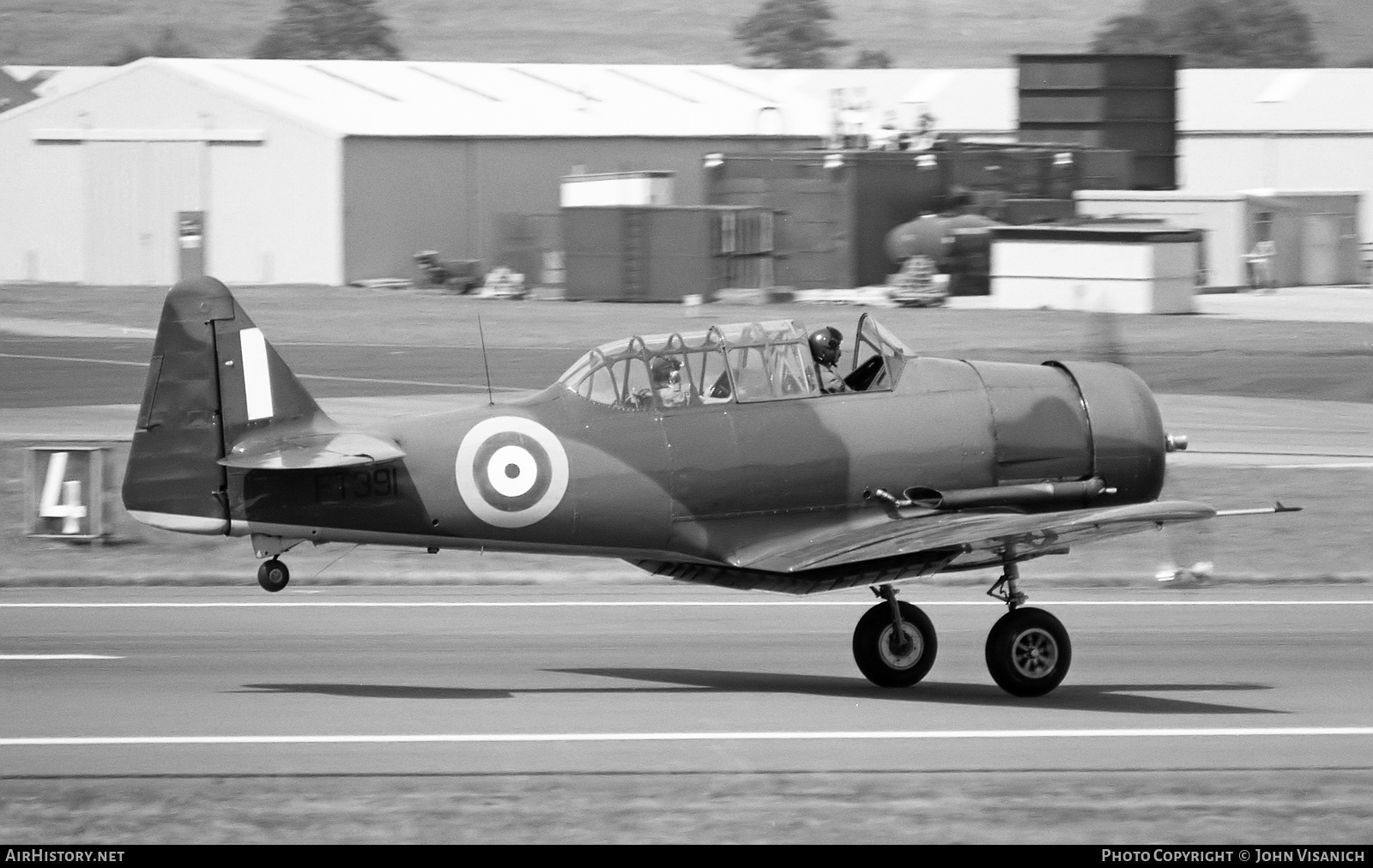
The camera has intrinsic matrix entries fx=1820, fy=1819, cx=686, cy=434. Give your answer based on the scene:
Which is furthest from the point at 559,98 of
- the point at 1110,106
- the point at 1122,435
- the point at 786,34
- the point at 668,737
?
the point at 786,34

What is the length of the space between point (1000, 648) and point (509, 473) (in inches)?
144

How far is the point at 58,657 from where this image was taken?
14.4 m

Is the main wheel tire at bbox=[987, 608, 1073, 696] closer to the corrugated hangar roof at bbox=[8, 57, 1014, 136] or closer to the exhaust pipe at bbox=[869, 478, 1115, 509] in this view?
the exhaust pipe at bbox=[869, 478, 1115, 509]

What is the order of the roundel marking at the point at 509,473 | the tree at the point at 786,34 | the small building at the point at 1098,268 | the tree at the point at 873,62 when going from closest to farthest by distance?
the roundel marking at the point at 509,473 < the small building at the point at 1098,268 < the tree at the point at 873,62 < the tree at the point at 786,34

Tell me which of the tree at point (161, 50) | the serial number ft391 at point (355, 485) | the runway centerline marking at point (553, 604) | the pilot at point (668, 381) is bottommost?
the runway centerline marking at point (553, 604)

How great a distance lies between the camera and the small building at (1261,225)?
54656mm

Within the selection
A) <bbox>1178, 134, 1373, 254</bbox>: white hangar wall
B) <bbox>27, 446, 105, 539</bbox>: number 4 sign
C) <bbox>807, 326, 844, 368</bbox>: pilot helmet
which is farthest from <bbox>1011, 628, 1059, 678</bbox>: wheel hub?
<bbox>1178, 134, 1373, 254</bbox>: white hangar wall

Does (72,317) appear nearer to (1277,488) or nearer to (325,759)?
(1277,488)

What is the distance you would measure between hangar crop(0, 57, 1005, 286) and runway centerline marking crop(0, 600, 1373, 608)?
3681 centimetres

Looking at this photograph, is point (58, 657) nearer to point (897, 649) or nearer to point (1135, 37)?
point (897, 649)

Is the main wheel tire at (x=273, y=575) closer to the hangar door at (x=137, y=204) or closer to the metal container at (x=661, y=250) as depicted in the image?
the metal container at (x=661, y=250)

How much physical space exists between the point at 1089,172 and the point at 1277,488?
38.0 meters

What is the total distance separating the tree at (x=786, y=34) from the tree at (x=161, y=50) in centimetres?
4261

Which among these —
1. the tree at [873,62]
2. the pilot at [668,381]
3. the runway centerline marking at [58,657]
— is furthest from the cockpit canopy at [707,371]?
the tree at [873,62]
